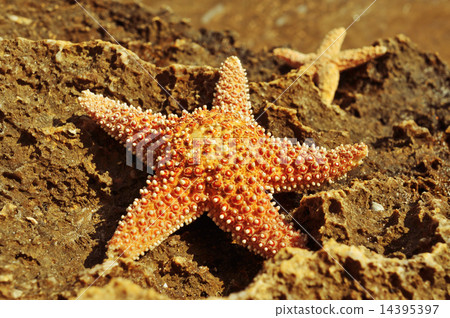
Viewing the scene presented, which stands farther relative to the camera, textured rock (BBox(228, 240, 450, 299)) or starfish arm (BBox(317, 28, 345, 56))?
starfish arm (BBox(317, 28, 345, 56))

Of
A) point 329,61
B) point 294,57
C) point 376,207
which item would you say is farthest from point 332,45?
point 376,207

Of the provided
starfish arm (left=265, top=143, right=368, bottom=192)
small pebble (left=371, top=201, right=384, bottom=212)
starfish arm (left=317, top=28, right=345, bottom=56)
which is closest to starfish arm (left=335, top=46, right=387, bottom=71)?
starfish arm (left=317, top=28, right=345, bottom=56)

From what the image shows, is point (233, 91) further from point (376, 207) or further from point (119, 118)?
point (376, 207)

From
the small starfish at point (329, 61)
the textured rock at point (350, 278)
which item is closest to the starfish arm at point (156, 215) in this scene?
the textured rock at point (350, 278)

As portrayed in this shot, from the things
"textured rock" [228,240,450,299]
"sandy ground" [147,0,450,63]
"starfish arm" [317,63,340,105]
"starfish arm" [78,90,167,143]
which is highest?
"sandy ground" [147,0,450,63]

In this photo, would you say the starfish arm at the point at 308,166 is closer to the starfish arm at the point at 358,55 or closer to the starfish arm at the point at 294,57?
the starfish arm at the point at 294,57

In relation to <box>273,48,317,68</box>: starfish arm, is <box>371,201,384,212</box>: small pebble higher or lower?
lower

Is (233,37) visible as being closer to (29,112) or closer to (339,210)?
(29,112)

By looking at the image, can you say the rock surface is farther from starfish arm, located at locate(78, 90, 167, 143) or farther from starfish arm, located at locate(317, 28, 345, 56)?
starfish arm, located at locate(317, 28, 345, 56)
